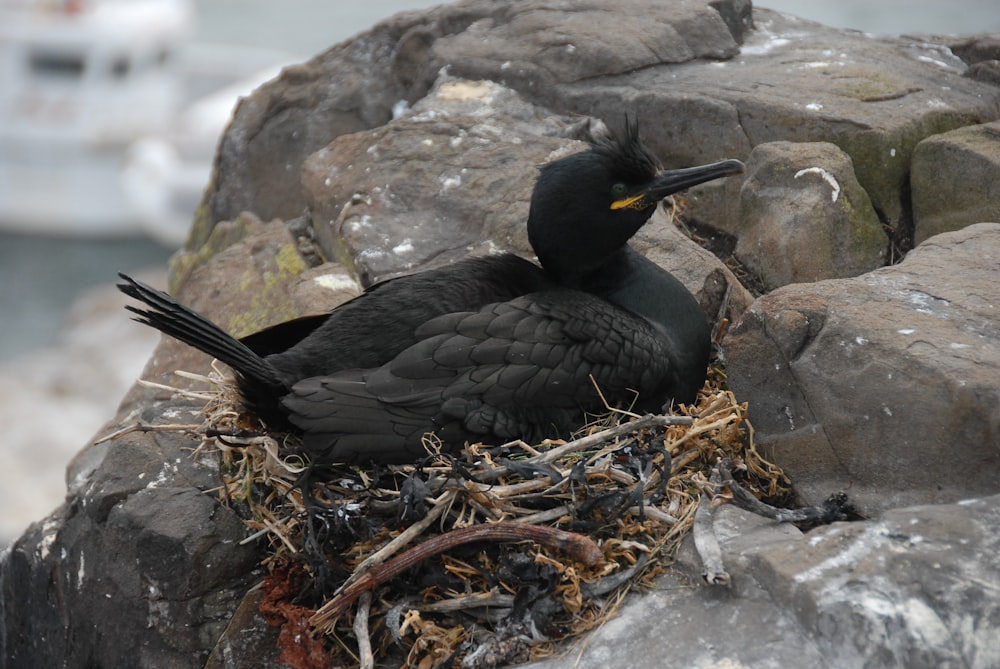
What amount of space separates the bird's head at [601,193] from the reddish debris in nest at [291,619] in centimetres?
152

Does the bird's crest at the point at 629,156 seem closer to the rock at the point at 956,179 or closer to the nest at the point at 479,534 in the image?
the nest at the point at 479,534

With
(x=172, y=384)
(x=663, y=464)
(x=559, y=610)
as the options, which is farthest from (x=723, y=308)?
(x=172, y=384)

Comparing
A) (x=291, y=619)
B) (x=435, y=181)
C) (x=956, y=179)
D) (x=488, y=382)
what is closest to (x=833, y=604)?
(x=488, y=382)

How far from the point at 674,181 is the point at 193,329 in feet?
5.84

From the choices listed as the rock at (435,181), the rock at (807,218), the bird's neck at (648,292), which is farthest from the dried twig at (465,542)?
the rock at (807,218)

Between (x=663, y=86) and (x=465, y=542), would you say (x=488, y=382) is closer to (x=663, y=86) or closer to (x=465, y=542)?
(x=465, y=542)

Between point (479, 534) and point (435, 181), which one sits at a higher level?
point (435, 181)

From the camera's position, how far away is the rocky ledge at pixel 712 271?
2.86 meters

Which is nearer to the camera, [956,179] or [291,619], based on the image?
[291,619]

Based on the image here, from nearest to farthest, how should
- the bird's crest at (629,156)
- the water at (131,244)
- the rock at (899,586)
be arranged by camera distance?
the rock at (899,586) → the bird's crest at (629,156) → the water at (131,244)

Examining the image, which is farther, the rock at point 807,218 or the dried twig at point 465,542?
the rock at point 807,218

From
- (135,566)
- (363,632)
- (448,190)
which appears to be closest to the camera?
(363,632)

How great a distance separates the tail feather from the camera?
10.7 ft

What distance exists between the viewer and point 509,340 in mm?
3656
